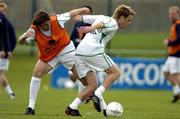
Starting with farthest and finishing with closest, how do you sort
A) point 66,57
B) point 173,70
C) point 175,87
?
point 173,70 < point 175,87 < point 66,57

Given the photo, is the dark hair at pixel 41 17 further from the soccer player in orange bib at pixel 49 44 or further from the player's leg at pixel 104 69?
the player's leg at pixel 104 69

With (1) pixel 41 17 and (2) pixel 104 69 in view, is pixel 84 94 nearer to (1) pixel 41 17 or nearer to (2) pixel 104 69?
(2) pixel 104 69

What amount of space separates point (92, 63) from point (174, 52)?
8366 mm

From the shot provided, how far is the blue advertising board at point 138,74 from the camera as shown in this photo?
2722cm

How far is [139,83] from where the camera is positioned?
27375mm

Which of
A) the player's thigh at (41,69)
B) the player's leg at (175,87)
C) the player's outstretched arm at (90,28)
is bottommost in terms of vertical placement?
the player's leg at (175,87)

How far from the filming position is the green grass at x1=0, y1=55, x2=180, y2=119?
15016 mm

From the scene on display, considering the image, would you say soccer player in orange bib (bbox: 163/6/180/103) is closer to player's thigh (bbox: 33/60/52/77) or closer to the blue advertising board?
the blue advertising board

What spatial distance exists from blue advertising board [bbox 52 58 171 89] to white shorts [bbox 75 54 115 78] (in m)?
12.4

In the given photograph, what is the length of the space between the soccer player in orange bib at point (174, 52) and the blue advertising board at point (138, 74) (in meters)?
4.32

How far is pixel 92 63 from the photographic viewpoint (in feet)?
48.3

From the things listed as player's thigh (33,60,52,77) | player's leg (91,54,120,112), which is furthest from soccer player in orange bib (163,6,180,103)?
player's thigh (33,60,52,77)

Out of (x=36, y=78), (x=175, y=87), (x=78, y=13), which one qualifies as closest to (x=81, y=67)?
(x=36, y=78)

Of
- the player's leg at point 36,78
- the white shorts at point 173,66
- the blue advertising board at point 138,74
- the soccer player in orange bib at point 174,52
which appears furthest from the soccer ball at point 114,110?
the blue advertising board at point 138,74
